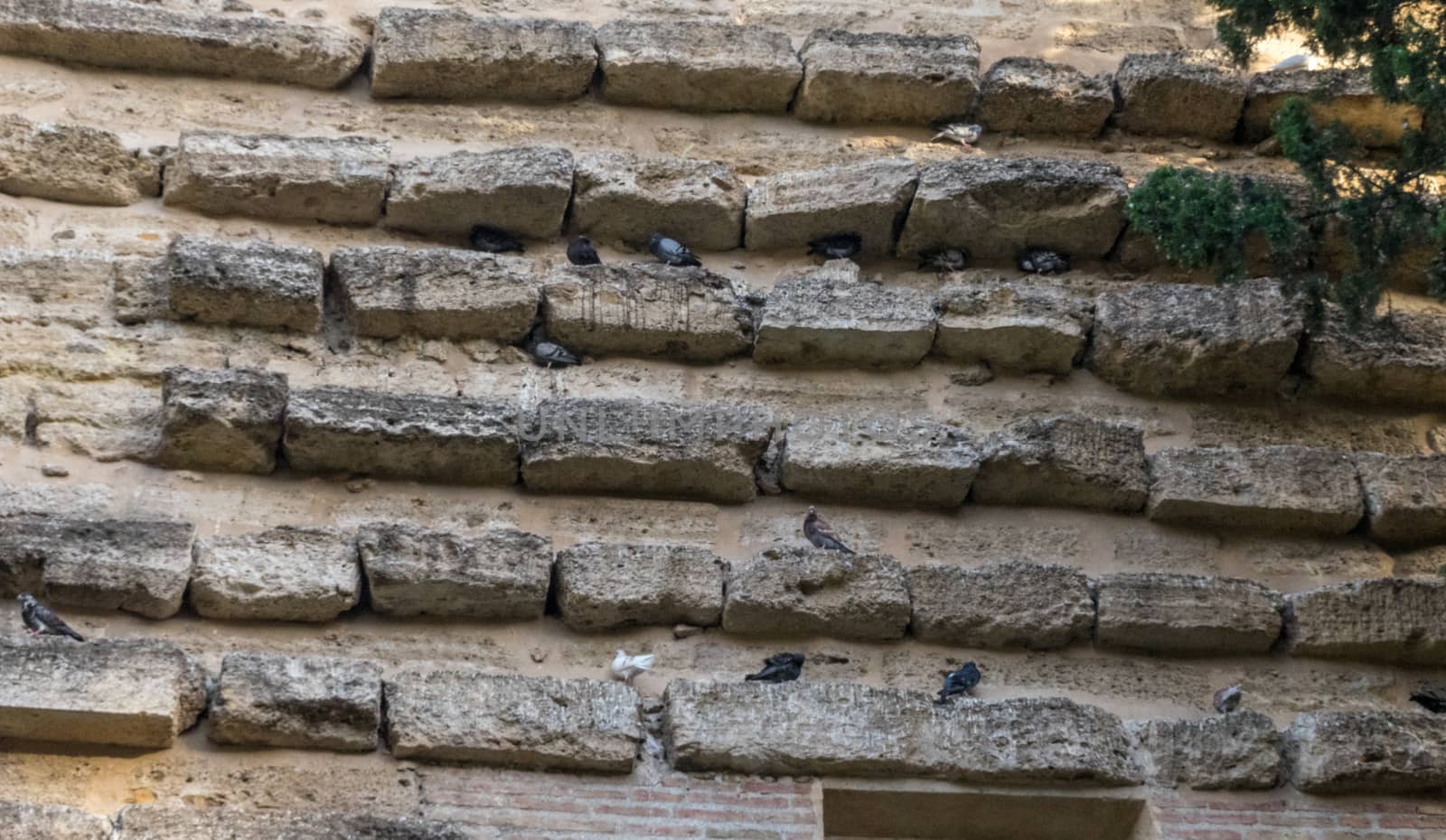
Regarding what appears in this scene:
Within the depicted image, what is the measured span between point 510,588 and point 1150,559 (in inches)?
83.3

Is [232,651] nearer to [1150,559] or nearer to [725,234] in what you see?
[725,234]

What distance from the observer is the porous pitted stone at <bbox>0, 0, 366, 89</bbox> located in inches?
288

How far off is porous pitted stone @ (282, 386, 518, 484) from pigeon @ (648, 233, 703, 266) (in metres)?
1.05

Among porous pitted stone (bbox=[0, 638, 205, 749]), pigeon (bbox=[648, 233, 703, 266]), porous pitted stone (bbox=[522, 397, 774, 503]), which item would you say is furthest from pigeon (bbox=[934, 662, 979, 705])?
porous pitted stone (bbox=[0, 638, 205, 749])

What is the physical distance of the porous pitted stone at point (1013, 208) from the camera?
7.23m

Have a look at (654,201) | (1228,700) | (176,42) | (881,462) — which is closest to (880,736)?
(881,462)

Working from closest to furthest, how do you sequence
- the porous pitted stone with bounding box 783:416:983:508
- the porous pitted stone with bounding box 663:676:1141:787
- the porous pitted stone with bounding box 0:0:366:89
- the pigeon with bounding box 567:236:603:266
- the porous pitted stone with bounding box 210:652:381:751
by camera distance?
the porous pitted stone with bounding box 210:652:381:751 < the porous pitted stone with bounding box 663:676:1141:787 < the porous pitted stone with bounding box 783:416:983:508 < the pigeon with bounding box 567:236:603:266 < the porous pitted stone with bounding box 0:0:366:89

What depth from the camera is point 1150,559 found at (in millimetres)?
6484

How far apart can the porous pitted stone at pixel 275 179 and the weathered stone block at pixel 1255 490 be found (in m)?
2.95

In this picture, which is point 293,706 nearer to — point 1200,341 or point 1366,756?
point 1366,756

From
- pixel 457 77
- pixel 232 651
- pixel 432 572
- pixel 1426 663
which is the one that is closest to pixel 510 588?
pixel 432 572

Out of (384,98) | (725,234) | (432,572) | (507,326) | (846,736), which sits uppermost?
(384,98)

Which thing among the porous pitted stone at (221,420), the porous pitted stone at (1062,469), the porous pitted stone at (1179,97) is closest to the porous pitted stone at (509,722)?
the porous pitted stone at (221,420)

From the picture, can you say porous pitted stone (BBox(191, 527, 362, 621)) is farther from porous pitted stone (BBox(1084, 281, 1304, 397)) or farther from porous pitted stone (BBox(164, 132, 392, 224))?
porous pitted stone (BBox(1084, 281, 1304, 397))
